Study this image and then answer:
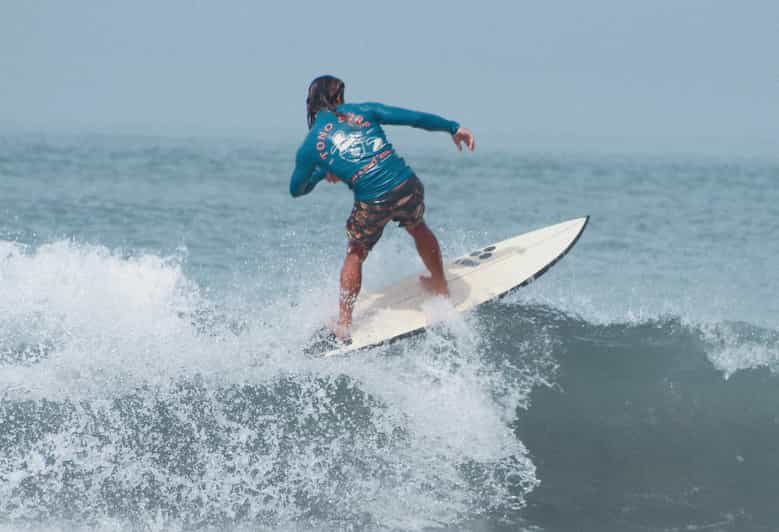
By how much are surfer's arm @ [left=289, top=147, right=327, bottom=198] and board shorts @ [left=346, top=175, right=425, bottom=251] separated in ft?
0.99

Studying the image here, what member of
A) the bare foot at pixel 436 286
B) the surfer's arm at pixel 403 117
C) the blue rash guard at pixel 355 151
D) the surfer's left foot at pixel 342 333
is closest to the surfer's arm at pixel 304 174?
the blue rash guard at pixel 355 151

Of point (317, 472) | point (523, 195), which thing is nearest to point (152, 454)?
point (317, 472)

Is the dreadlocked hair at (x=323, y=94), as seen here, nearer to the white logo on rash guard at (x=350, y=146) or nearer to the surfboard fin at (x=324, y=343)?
the white logo on rash guard at (x=350, y=146)

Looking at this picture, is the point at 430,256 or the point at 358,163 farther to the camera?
the point at 430,256

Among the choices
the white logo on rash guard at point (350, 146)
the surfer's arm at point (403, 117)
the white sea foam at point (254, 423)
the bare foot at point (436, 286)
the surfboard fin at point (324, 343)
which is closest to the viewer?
the white sea foam at point (254, 423)

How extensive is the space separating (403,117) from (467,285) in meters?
1.47

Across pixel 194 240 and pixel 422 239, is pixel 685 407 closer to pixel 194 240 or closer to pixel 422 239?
pixel 422 239

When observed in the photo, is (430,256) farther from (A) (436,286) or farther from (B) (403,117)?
(B) (403,117)

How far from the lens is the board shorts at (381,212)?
587 centimetres

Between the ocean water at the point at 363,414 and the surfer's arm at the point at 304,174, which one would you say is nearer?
the ocean water at the point at 363,414

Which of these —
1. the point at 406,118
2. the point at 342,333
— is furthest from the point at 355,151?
the point at 342,333

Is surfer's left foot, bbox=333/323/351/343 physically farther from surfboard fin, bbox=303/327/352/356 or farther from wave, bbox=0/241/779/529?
wave, bbox=0/241/779/529

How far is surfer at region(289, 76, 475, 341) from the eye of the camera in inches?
228

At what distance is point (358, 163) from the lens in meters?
5.80
